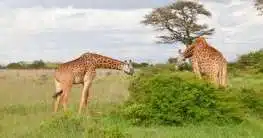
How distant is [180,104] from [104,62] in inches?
142

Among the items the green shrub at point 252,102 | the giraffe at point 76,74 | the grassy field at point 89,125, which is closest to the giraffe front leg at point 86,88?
the giraffe at point 76,74

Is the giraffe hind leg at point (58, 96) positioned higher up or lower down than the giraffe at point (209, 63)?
lower down

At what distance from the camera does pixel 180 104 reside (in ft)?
46.9

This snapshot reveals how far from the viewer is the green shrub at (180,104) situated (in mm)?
14203

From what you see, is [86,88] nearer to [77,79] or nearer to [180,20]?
[77,79]

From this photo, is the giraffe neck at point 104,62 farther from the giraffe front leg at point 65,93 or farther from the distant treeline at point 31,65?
the distant treeline at point 31,65

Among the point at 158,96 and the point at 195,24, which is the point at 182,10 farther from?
the point at 158,96

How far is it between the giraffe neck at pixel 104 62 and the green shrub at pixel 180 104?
232 centimetres

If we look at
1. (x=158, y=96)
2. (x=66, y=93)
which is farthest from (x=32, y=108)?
(x=158, y=96)

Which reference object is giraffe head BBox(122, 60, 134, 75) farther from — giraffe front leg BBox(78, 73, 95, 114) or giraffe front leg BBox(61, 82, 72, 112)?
giraffe front leg BBox(61, 82, 72, 112)

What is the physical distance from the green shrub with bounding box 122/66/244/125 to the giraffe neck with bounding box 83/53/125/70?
232 centimetres

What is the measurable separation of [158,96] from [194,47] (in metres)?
3.38

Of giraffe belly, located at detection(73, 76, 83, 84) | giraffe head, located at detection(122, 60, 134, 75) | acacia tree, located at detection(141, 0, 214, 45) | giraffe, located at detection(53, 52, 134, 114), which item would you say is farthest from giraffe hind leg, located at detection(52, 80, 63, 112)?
acacia tree, located at detection(141, 0, 214, 45)

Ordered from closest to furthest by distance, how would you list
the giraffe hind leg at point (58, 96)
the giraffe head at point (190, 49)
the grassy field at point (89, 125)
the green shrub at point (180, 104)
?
the grassy field at point (89, 125) → the green shrub at point (180, 104) → the giraffe hind leg at point (58, 96) → the giraffe head at point (190, 49)
